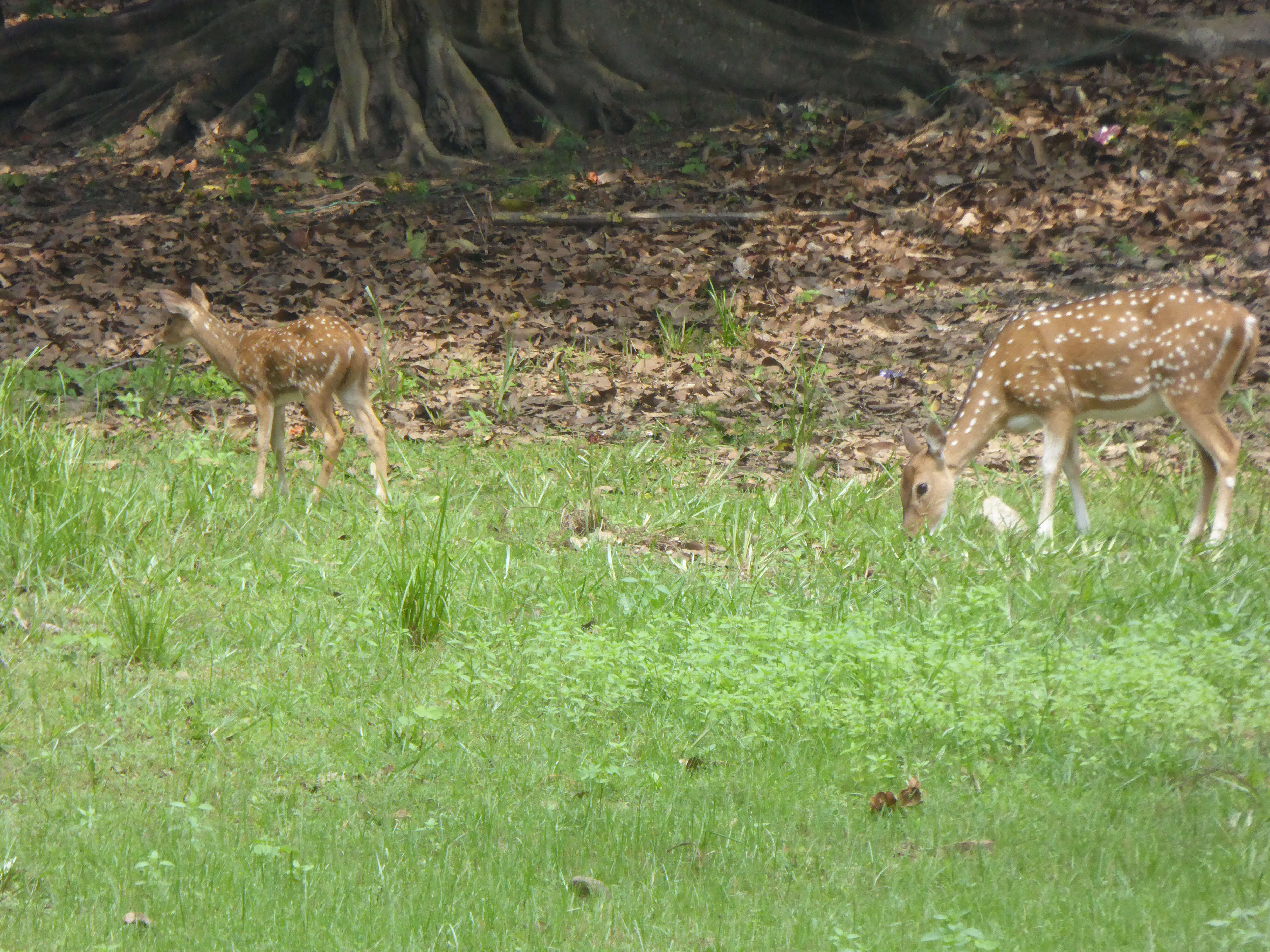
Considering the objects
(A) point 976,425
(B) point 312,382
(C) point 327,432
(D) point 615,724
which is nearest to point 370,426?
(C) point 327,432

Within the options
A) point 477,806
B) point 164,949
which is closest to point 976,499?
point 477,806

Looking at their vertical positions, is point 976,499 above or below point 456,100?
below

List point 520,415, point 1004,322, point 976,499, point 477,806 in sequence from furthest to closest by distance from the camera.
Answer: point 1004,322 → point 520,415 → point 976,499 → point 477,806

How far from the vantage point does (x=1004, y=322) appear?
39.5 ft

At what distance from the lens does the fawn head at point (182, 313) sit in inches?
405

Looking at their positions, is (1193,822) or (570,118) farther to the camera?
(570,118)

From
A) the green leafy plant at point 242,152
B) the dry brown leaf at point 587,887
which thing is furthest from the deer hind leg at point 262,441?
the green leafy plant at point 242,152

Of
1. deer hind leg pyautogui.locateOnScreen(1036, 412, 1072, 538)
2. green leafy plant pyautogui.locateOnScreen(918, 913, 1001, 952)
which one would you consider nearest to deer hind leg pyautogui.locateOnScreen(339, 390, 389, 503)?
deer hind leg pyautogui.locateOnScreen(1036, 412, 1072, 538)

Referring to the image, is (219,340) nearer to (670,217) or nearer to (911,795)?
(670,217)

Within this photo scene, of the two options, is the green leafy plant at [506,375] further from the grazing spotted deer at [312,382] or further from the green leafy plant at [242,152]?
the green leafy plant at [242,152]

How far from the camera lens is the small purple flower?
49.4 ft

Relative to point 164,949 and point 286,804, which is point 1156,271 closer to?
point 286,804

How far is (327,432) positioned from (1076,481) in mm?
4767

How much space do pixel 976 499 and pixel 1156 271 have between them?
4854 millimetres
